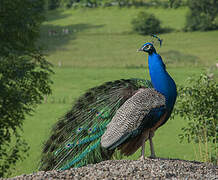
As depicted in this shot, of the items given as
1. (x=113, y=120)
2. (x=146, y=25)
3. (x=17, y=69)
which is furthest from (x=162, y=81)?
Result: (x=146, y=25)

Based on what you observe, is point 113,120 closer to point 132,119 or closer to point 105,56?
point 132,119

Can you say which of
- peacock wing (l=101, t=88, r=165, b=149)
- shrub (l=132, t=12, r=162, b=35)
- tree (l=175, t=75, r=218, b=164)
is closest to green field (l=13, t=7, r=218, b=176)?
shrub (l=132, t=12, r=162, b=35)

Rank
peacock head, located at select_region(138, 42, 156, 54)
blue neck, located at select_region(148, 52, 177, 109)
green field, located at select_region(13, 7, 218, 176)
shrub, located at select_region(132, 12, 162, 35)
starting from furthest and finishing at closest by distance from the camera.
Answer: shrub, located at select_region(132, 12, 162, 35), green field, located at select_region(13, 7, 218, 176), peacock head, located at select_region(138, 42, 156, 54), blue neck, located at select_region(148, 52, 177, 109)

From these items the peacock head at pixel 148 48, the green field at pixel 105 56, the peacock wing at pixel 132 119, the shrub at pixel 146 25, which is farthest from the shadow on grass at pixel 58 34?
the peacock wing at pixel 132 119

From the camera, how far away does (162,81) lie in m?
7.21

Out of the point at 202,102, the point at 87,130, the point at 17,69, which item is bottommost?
the point at 202,102

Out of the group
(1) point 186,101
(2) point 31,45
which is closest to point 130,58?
(2) point 31,45

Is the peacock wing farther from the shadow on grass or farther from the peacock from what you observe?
the shadow on grass

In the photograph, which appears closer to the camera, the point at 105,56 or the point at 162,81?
the point at 162,81

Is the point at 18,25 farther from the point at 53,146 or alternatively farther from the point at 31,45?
the point at 53,146

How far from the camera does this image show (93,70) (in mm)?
38219

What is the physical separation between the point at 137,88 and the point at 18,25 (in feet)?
22.3

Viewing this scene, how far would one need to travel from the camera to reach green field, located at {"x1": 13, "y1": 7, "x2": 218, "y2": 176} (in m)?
22.1

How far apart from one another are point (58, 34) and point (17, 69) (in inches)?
1699
